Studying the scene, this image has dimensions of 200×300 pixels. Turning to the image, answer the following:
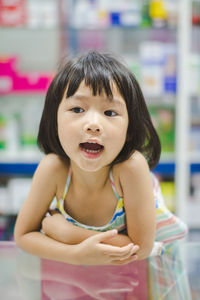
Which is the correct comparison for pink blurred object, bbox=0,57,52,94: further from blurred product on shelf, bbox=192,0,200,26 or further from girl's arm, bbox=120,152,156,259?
girl's arm, bbox=120,152,156,259

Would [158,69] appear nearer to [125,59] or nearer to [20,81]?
[125,59]

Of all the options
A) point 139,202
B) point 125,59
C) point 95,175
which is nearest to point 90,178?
point 95,175

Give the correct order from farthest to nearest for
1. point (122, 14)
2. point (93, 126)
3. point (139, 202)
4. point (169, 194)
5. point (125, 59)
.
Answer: point (169, 194) → point (122, 14) → point (125, 59) → point (139, 202) → point (93, 126)

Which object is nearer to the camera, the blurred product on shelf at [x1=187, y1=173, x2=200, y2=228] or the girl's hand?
the girl's hand

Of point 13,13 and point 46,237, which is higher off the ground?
point 13,13

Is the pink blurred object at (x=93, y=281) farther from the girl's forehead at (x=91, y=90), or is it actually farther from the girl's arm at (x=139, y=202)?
the girl's forehead at (x=91, y=90)

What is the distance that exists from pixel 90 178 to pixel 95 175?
1 cm

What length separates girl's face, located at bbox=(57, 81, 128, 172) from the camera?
2.30 feet

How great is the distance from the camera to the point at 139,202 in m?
0.80

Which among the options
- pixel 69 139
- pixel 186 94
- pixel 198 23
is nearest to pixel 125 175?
pixel 69 139

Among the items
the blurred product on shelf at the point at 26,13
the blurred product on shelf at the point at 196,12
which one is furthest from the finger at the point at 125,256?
the blurred product on shelf at the point at 196,12

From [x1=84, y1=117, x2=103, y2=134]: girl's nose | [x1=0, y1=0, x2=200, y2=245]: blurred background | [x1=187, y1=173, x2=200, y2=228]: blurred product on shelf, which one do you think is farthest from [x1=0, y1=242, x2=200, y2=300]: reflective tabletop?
[x1=187, y1=173, x2=200, y2=228]: blurred product on shelf

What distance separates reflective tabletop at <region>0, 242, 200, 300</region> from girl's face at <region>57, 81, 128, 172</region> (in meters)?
0.22

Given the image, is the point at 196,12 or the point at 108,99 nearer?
the point at 108,99
